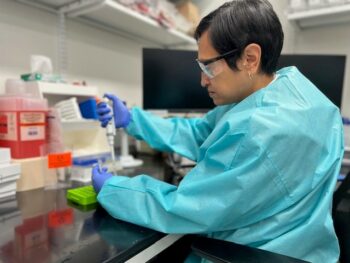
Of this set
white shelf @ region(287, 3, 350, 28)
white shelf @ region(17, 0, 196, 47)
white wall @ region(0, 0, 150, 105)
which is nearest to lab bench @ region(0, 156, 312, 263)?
white wall @ region(0, 0, 150, 105)

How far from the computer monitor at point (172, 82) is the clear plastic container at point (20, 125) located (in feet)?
2.06

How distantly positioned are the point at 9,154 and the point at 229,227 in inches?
29.6

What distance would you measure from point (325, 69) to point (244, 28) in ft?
3.57

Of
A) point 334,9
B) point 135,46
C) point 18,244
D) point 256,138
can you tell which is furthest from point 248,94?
point 135,46

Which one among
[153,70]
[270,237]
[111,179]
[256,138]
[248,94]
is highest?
[153,70]

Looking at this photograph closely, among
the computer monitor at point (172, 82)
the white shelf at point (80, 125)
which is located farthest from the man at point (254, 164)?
the computer monitor at point (172, 82)

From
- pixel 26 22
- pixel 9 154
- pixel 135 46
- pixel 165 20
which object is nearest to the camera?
pixel 9 154

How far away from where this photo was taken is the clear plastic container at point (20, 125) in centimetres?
93

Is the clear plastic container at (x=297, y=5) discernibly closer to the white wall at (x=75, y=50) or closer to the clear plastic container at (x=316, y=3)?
the clear plastic container at (x=316, y=3)

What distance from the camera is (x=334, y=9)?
140cm

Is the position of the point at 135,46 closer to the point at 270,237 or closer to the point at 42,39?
the point at 42,39

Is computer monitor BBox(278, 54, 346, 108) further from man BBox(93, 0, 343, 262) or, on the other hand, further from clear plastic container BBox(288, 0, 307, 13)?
man BBox(93, 0, 343, 262)

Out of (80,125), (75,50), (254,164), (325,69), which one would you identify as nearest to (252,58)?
(254,164)

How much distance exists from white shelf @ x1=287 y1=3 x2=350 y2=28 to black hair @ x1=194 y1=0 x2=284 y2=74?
37.5 inches
